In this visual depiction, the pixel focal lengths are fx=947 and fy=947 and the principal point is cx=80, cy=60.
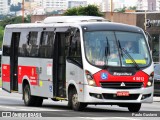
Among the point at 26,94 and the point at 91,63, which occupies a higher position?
the point at 91,63

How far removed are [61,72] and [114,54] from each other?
2.14 m

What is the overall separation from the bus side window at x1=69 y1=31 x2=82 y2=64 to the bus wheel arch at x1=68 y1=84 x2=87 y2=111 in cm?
86

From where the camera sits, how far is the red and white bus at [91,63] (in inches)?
1032

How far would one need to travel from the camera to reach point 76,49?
2709 cm

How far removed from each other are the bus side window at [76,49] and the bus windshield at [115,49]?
249mm

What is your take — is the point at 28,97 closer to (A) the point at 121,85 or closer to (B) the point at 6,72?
(B) the point at 6,72

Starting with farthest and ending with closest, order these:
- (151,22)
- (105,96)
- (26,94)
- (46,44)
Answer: (151,22), (26,94), (46,44), (105,96)

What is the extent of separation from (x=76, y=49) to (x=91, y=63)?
91 centimetres

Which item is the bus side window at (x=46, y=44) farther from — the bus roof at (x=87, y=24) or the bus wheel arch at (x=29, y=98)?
the bus wheel arch at (x=29, y=98)

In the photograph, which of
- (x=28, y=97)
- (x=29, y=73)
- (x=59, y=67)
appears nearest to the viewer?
(x=59, y=67)

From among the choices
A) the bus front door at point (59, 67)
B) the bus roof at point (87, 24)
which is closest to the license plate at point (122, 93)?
the bus roof at point (87, 24)

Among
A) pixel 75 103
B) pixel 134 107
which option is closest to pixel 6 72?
pixel 75 103

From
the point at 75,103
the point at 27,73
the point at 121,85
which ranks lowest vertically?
the point at 75,103

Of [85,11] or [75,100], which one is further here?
[85,11]
